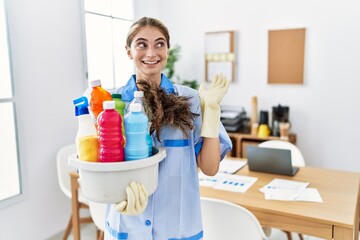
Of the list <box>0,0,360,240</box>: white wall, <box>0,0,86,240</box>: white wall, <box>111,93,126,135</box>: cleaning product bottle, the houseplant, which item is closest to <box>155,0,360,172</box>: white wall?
<box>0,0,360,240</box>: white wall

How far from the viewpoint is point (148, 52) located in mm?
1044

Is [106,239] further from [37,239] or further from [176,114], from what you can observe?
[37,239]

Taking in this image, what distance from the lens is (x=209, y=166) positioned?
3.60ft

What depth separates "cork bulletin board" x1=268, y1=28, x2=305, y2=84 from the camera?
3.11 meters

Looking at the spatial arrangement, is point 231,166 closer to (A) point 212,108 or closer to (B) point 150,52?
(A) point 212,108

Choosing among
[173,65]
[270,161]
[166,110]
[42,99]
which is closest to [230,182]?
[270,161]

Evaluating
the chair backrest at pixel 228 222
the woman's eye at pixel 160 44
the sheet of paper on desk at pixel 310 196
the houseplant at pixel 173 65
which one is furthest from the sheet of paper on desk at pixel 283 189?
the houseplant at pixel 173 65

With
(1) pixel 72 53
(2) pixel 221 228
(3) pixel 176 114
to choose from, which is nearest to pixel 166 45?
(3) pixel 176 114

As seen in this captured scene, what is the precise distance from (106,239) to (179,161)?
15.5 inches

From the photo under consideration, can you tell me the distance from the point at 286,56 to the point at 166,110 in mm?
2516

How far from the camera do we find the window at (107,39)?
9.97 ft

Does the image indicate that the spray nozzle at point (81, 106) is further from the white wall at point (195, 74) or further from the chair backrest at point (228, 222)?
the white wall at point (195, 74)

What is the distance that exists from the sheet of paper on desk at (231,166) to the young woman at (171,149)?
1004 millimetres

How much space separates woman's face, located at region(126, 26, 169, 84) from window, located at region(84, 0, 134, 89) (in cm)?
203
